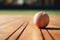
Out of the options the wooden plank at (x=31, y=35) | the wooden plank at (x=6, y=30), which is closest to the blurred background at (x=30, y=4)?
the wooden plank at (x=6, y=30)

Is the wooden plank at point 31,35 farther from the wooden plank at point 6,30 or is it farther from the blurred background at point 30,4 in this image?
the blurred background at point 30,4

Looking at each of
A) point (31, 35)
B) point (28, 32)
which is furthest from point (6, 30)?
point (31, 35)

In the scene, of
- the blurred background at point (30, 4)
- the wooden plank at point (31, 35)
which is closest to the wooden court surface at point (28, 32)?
the wooden plank at point (31, 35)

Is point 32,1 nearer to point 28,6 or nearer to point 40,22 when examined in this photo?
point 28,6

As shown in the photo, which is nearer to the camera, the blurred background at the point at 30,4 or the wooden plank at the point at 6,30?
the wooden plank at the point at 6,30

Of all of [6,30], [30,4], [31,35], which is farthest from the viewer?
[30,4]

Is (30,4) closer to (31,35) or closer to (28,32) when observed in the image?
(28,32)

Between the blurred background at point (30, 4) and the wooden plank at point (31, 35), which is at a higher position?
the wooden plank at point (31, 35)

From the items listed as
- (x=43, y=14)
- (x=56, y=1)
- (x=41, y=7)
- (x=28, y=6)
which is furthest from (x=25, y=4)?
(x=43, y=14)
